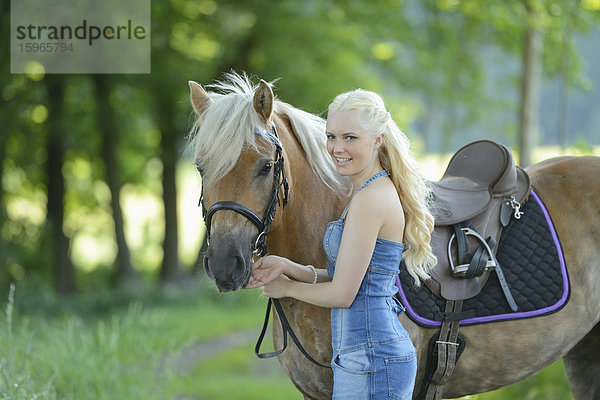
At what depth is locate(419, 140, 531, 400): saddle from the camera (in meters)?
2.63


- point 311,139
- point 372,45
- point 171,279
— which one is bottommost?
point 171,279

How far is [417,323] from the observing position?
8.41 ft

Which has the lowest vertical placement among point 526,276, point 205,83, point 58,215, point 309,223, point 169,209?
point 526,276

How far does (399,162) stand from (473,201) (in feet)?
2.70

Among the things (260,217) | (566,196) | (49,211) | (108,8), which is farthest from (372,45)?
(260,217)

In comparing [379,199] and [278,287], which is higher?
[379,199]

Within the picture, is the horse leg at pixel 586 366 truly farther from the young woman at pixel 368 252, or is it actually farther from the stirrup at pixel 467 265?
the young woman at pixel 368 252

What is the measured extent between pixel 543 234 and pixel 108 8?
8.28 meters

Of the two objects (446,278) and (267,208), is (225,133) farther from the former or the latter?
(446,278)

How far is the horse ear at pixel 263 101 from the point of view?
227cm

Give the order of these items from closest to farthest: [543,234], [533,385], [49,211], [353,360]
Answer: [353,360] < [543,234] < [533,385] < [49,211]

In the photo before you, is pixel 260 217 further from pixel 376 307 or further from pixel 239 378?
pixel 239 378

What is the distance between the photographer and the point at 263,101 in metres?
2.30

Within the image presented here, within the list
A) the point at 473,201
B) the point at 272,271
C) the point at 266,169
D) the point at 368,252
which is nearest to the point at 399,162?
the point at 368,252
